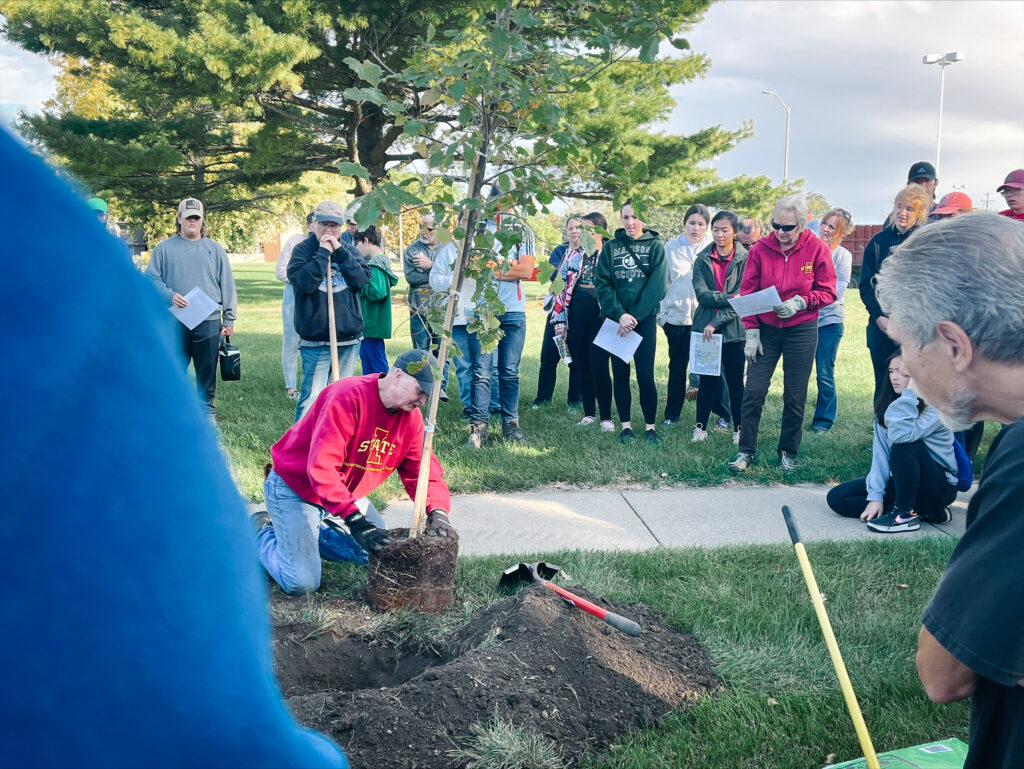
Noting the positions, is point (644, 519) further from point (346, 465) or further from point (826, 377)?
point (826, 377)

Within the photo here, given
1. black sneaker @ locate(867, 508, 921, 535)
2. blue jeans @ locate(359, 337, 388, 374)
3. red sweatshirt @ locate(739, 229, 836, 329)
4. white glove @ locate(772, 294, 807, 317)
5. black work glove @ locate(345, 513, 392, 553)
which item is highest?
red sweatshirt @ locate(739, 229, 836, 329)

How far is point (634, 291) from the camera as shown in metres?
7.21

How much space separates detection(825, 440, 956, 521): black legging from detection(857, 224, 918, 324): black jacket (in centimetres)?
156

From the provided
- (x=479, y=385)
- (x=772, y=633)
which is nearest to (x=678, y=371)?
(x=479, y=385)

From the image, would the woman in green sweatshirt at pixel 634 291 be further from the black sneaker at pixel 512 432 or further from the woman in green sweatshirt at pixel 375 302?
the woman in green sweatshirt at pixel 375 302

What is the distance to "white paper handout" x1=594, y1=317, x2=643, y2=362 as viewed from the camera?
7.21m

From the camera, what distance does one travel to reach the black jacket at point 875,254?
6637mm

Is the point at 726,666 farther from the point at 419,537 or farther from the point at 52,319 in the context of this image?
the point at 52,319

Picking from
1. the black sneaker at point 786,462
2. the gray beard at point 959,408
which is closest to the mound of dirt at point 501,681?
the gray beard at point 959,408

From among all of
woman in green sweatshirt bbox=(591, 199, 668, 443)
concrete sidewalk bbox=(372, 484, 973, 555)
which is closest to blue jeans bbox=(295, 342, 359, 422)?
concrete sidewalk bbox=(372, 484, 973, 555)

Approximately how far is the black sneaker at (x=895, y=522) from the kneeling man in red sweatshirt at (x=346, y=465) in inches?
115

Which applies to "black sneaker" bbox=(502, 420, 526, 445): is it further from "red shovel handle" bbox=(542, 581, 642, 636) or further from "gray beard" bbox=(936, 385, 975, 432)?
"gray beard" bbox=(936, 385, 975, 432)

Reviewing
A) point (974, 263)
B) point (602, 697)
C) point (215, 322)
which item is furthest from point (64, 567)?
point (215, 322)

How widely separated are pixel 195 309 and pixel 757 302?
15.5ft
